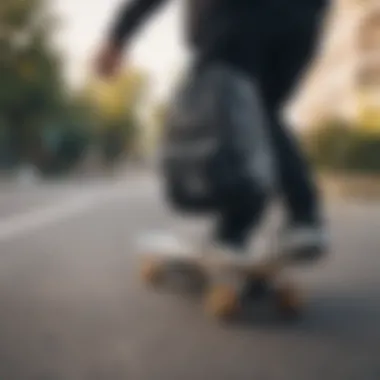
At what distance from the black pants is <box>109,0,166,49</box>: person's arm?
0.09 meters

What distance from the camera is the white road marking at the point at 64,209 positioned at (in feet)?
3.15

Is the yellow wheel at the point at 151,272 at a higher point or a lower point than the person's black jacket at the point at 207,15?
lower

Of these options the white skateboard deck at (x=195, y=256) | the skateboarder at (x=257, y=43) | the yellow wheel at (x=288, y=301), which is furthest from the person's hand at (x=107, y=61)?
the yellow wheel at (x=288, y=301)

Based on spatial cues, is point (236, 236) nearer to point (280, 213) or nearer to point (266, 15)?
point (280, 213)

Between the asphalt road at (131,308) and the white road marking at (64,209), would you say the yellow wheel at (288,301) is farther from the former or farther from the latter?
the white road marking at (64,209)

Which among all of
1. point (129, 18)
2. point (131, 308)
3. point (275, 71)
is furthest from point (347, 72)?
point (131, 308)

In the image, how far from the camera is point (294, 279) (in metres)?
0.98

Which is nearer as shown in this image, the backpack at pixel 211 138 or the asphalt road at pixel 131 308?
the asphalt road at pixel 131 308

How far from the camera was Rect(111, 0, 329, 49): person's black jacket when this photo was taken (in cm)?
91

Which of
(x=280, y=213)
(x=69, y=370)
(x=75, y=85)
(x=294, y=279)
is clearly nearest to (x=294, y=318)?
(x=294, y=279)

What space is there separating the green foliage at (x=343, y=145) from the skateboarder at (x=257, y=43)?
2cm

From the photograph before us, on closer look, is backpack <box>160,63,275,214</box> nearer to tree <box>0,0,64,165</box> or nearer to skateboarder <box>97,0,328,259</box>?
skateboarder <box>97,0,328,259</box>

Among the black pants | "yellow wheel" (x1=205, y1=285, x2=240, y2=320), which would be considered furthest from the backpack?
"yellow wheel" (x1=205, y1=285, x2=240, y2=320)

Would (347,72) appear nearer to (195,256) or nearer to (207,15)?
(207,15)
